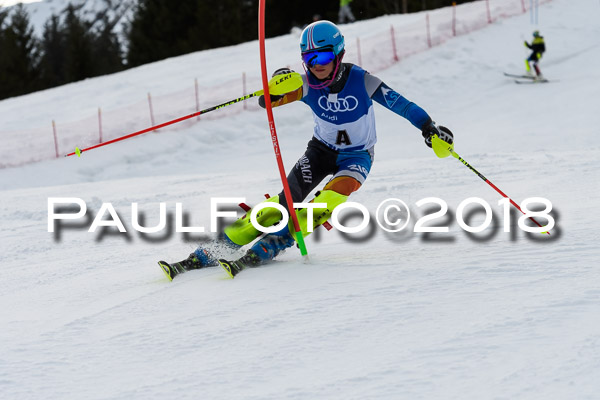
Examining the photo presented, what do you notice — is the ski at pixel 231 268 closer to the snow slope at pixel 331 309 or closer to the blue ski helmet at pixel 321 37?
the snow slope at pixel 331 309

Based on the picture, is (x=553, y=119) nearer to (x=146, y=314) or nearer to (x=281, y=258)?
(x=281, y=258)

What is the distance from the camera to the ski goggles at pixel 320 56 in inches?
151

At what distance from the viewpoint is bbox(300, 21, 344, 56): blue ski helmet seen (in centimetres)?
379

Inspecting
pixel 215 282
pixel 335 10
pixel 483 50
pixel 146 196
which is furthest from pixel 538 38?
pixel 335 10

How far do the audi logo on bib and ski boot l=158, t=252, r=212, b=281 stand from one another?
1203 mm

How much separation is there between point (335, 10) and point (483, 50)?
15.7 meters

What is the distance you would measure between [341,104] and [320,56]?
0.37 m

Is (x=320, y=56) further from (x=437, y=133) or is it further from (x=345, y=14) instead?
(x=345, y=14)

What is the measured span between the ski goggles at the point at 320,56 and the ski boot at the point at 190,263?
1.34m

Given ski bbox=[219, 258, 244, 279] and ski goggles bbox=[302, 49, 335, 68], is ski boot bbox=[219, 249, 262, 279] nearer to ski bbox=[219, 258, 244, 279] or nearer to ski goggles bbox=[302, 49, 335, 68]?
ski bbox=[219, 258, 244, 279]

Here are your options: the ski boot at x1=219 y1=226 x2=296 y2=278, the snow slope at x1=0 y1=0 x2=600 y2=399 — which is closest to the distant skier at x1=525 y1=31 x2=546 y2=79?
the snow slope at x1=0 y1=0 x2=600 y2=399

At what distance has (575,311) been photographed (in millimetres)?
2527

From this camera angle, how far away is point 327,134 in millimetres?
4219

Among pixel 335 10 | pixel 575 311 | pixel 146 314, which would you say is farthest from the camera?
pixel 335 10
